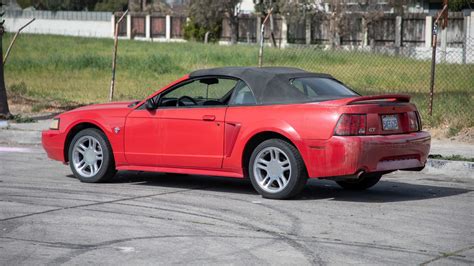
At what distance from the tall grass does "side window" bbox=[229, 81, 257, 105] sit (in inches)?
242

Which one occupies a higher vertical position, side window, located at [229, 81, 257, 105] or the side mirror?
side window, located at [229, 81, 257, 105]

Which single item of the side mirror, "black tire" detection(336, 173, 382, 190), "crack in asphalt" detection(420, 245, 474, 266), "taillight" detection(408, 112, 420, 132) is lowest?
"crack in asphalt" detection(420, 245, 474, 266)

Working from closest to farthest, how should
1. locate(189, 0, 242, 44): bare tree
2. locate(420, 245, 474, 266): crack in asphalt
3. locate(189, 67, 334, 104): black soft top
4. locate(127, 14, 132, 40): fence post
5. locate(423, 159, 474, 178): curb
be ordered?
locate(420, 245, 474, 266): crack in asphalt < locate(189, 67, 334, 104): black soft top < locate(423, 159, 474, 178): curb < locate(189, 0, 242, 44): bare tree < locate(127, 14, 132, 40): fence post

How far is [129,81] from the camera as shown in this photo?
2759 centimetres

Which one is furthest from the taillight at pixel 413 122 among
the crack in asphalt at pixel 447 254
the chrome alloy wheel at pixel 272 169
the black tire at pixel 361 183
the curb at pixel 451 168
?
the crack in asphalt at pixel 447 254

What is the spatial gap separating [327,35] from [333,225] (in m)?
38.8

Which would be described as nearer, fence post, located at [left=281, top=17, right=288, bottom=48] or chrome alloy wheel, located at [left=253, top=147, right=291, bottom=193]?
chrome alloy wheel, located at [left=253, top=147, right=291, bottom=193]

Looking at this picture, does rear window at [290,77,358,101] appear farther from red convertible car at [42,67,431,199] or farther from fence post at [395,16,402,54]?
fence post at [395,16,402,54]

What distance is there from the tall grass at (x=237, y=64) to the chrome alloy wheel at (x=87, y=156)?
6.67 m

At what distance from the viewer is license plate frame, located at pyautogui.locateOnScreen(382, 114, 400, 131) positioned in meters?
9.88

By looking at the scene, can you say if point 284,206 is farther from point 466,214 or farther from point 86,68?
point 86,68

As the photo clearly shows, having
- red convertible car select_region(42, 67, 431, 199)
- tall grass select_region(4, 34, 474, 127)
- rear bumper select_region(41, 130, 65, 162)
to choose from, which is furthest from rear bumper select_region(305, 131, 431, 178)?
tall grass select_region(4, 34, 474, 127)

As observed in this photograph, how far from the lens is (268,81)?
10.4m

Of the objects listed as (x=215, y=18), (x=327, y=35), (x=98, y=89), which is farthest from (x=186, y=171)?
(x=215, y=18)
